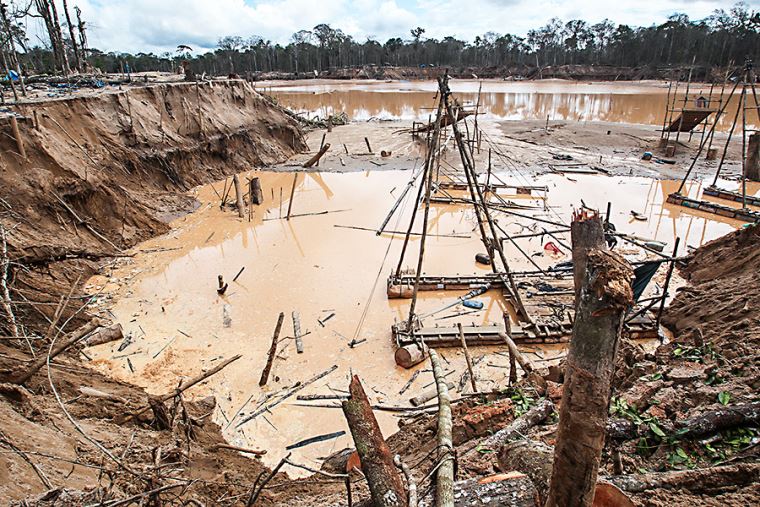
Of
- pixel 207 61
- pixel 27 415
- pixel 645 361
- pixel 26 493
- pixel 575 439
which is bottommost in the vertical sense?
pixel 645 361

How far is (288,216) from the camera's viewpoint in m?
14.9

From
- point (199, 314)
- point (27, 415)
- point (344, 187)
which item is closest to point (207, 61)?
point (344, 187)

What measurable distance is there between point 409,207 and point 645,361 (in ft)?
37.3

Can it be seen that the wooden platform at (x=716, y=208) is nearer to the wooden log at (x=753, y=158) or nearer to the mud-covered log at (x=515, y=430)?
the wooden log at (x=753, y=158)

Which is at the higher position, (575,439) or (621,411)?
(575,439)

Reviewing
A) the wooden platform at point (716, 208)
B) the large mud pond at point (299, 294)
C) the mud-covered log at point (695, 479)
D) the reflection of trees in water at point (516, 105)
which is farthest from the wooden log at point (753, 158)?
the mud-covered log at point (695, 479)

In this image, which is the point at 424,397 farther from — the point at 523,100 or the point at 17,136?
the point at 523,100

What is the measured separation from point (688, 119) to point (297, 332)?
78.7ft

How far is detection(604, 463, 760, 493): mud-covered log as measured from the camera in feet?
9.82

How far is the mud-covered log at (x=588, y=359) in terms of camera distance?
6.25ft

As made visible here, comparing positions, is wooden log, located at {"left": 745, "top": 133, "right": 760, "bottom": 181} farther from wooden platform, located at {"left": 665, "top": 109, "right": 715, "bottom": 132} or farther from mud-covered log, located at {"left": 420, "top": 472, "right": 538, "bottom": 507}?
mud-covered log, located at {"left": 420, "top": 472, "right": 538, "bottom": 507}

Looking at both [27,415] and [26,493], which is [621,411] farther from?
[27,415]

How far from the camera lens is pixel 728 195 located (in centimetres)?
1585

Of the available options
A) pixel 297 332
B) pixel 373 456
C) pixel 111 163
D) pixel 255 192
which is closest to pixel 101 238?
pixel 111 163
